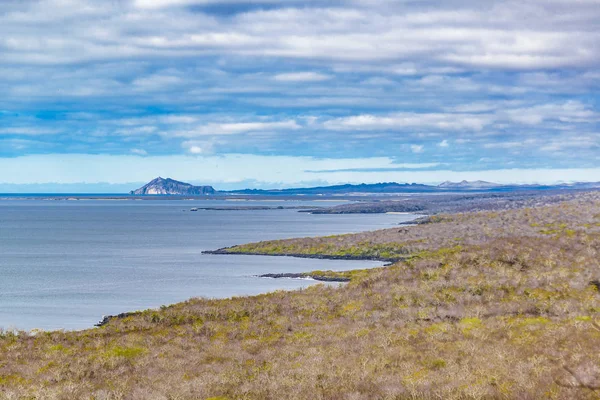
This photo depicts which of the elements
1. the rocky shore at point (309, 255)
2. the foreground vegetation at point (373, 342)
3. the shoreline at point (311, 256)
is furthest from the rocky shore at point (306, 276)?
the foreground vegetation at point (373, 342)

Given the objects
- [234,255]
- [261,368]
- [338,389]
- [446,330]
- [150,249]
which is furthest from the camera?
[150,249]

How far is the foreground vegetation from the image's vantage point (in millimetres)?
21031

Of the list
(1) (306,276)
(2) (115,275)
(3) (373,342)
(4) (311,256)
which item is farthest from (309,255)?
(3) (373,342)

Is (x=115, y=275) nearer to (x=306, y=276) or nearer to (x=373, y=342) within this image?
(x=306, y=276)

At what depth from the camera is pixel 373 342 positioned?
91.5 feet

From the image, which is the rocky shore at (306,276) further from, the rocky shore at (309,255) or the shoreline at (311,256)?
the rocky shore at (309,255)

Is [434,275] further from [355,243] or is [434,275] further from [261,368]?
[355,243]

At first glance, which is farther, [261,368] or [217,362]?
[217,362]

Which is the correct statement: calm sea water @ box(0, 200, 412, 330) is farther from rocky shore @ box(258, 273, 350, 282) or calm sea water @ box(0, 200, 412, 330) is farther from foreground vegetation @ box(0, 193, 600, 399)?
foreground vegetation @ box(0, 193, 600, 399)

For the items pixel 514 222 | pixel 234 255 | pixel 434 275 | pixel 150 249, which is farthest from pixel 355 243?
pixel 434 275

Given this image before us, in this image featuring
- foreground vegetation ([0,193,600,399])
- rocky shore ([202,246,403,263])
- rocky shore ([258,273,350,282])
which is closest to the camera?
foreground vegetation ([0,193,600,399])

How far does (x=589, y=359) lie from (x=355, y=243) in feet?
247

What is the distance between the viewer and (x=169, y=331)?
34.9m

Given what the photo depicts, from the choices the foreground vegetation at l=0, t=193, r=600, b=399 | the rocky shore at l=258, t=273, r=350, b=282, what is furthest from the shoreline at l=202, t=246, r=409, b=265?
the foreground vegetation at l=0, t=193, r=600, b=399
